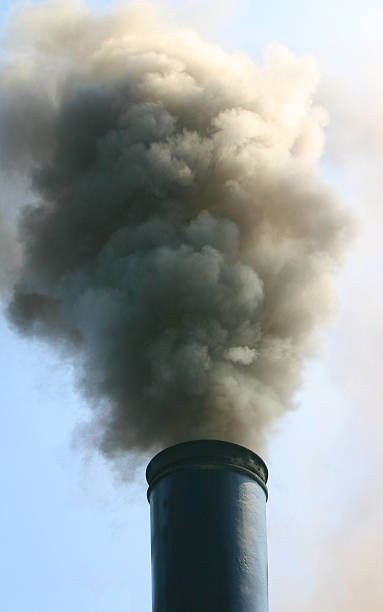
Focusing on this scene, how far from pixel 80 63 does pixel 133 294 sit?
171 inches

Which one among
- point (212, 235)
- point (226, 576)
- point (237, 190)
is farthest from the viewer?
point (237, 190)

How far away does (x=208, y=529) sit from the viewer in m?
7.99

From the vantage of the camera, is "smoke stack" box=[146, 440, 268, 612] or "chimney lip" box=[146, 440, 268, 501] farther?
"chimney lip" box=[146, 440, 268, 501]

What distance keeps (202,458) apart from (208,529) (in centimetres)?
52

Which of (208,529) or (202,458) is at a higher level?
(202,458)

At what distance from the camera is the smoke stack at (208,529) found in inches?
305

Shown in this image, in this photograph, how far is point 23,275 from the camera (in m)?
12.4

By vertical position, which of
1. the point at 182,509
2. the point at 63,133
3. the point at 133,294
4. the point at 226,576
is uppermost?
the point at 63,133

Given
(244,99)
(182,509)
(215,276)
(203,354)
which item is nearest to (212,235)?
(215,276)

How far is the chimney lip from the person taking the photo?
26.9ft

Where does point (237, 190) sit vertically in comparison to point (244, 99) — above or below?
below

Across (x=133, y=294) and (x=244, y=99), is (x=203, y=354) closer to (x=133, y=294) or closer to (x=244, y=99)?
(x=133, y=294)

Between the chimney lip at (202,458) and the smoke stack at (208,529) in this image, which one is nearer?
the smoke stack at (208,529)

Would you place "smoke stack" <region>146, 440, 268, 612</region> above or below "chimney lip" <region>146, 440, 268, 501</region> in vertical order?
below
